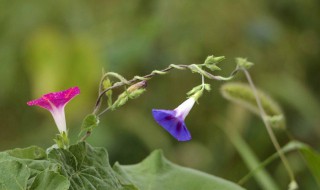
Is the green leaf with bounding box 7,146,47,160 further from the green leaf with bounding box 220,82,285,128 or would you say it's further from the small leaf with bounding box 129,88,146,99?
the green leaf with bounding box 220,82,285,128

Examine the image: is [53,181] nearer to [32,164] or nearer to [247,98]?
[32,164]

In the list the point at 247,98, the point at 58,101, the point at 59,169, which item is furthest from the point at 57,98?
the point at 247,98

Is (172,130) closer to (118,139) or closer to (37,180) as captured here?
(37,180)

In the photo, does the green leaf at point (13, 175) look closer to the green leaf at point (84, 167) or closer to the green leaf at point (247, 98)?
the green leaf at point (84, 167)

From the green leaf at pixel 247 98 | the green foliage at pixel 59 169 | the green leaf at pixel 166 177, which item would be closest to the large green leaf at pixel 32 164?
the green foliage at pixel 59 169

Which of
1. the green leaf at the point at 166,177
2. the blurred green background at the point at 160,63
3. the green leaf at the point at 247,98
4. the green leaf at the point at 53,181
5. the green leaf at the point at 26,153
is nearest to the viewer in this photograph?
the green leaf at the point at 53,181

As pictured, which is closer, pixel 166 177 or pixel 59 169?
pixel 59 169
